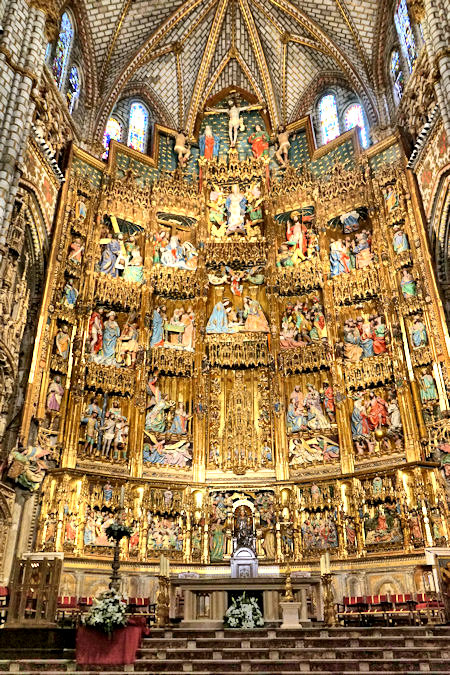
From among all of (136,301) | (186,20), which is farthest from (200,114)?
(136,301)

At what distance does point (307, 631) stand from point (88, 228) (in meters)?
14.4

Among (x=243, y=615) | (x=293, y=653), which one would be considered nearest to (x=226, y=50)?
(x=243, y=615)

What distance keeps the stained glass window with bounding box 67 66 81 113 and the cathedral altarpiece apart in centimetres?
220

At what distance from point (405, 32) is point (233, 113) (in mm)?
7480

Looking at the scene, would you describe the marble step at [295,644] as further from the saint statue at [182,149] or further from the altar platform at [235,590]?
the saint statue at [182,149]

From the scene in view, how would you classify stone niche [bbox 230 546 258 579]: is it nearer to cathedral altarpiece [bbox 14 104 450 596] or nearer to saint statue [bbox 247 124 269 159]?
cathedral altarpiece [bbox 14 104 450 596]

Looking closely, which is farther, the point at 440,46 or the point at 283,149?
the point at 283,149

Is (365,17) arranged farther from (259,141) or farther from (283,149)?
(259,141)

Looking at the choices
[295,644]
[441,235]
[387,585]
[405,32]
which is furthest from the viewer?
[405,32]

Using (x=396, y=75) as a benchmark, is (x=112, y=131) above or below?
above

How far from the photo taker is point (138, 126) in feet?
81.5

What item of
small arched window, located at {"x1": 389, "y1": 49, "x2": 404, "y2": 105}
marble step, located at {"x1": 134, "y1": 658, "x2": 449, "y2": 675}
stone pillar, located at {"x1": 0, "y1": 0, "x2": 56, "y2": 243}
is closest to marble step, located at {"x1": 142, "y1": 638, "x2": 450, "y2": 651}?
marble step, located at {"x1": 134, "y1": 658, "x2": 449, "y2": 675}

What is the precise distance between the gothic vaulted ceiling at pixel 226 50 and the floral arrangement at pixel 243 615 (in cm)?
1702

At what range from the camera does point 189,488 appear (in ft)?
59.8
